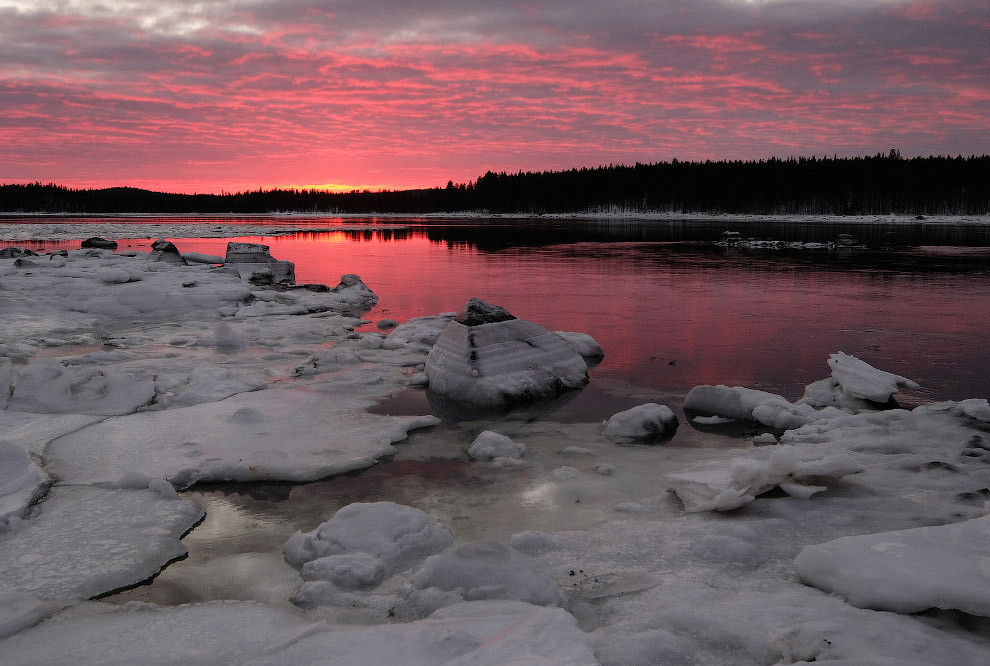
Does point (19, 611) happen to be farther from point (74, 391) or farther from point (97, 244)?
point (97, 244)

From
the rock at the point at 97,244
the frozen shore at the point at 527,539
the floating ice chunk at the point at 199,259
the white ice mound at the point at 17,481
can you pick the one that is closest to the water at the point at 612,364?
the frozen shore at the point at 527,539

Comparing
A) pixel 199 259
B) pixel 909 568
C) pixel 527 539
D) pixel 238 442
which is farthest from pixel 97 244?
pixel 909 568

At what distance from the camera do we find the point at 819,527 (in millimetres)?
3592

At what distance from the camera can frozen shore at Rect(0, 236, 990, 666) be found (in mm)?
2564

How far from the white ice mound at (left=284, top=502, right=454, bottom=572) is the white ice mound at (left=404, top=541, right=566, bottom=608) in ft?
0.81

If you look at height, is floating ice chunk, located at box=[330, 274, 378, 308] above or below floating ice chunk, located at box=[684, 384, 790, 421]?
above

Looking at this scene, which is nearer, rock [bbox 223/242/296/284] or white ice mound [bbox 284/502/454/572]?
white ice mound [bbox 284/502/454/572]

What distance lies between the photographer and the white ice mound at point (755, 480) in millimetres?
3836

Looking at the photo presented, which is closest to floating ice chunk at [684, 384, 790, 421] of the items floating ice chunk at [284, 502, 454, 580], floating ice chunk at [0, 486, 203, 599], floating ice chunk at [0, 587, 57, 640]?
floating ice chunk at [284, 502, 454, 580]

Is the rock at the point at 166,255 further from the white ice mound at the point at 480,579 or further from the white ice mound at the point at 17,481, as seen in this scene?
the white ice mound at the point at 480,579

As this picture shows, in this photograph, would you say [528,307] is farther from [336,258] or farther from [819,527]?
[336,258]

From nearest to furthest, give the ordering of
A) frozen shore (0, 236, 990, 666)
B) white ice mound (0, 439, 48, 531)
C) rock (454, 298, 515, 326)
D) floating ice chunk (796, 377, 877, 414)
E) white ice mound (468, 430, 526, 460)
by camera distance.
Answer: frozen shore (0, 236, 990, 666)
white ice mound (0, 439, 48, 531)
white ice mound (468, 430, 526, 460)
floating ice chunk (796, 377, 877, 414)
rock (454, 298, 515, 326)

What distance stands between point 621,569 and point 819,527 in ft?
4.09

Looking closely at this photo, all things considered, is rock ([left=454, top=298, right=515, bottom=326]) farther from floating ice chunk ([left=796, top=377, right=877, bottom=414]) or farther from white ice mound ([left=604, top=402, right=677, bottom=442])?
floating ice chunk ([left=796, top=377, right=877, bottom=414])
